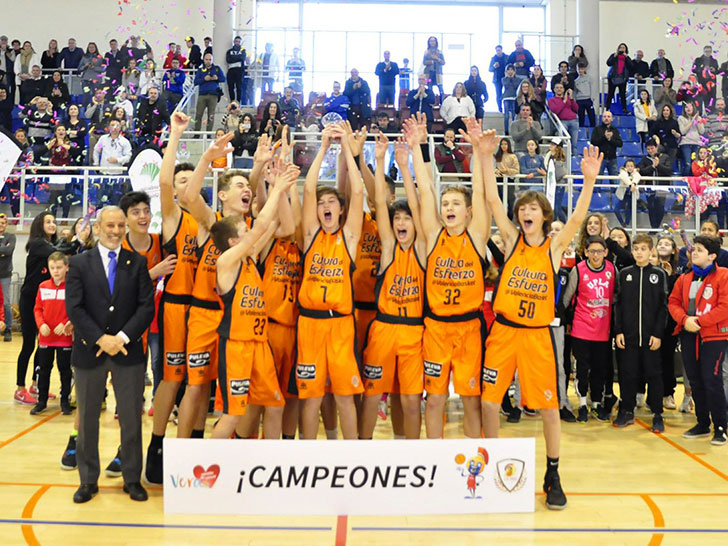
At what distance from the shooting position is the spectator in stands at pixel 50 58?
17359mm

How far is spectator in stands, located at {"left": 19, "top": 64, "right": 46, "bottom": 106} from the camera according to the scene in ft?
53.4

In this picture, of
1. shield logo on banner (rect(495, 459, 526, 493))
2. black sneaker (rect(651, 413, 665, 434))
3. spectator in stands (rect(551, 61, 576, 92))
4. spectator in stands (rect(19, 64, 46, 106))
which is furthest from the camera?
spectator in stands (rect(19, 64, 46, 106))

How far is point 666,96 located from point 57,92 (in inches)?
507

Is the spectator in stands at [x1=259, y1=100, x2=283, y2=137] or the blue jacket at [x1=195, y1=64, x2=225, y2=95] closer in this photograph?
the spectator in stands at [x1=259, y1=100, x2=283, y2=137]

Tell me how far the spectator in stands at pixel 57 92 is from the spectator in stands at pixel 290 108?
4.80 meters

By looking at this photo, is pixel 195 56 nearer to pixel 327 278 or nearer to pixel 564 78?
pixel 564 78

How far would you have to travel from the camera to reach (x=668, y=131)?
14281mm

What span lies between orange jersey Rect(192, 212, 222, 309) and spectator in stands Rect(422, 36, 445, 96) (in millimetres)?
12255

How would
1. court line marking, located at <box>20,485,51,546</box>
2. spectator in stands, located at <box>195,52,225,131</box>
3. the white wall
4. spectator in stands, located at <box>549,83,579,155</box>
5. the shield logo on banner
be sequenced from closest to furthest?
1. court line marking, located at <box>20,485,51,546</box>
2. the shield logo on banner
3. spectator in stands, located at <box>195,52,225,131</box>
4. spectator in stands, located at <box>549,83,579,155</box>
5. the white wall

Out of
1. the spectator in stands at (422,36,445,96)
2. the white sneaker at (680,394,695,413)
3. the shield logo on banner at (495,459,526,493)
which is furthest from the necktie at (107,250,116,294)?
the spectator in stands at (422,36,445,96)

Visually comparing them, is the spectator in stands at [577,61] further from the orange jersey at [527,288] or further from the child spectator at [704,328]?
the orange jersey at [527,288]

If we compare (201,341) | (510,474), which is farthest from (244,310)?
(510,474)

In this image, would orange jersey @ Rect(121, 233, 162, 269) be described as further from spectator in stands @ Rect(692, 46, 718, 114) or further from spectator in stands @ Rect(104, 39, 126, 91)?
spectator in stands @ Rect(692, 46, 718, 114)

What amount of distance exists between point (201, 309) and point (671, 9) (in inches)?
724
